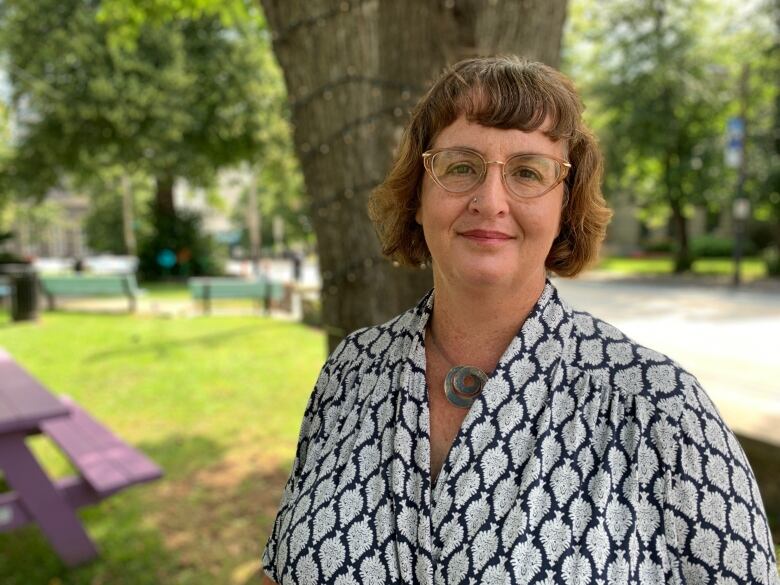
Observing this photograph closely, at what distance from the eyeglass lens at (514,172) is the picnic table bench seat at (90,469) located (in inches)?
132

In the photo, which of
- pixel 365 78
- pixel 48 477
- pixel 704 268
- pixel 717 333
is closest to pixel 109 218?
pixel 704 268

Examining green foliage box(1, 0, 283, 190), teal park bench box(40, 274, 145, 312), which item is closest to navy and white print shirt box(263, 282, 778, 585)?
teal park bench box(40, 274, 145, 312)

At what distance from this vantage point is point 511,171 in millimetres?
1475

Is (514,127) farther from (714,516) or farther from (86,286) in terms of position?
(86,286)

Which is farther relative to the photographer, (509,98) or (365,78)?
(365,78)

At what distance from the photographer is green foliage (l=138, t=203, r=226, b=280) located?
25.6m

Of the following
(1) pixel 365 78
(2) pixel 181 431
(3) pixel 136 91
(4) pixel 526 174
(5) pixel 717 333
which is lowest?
(2) pixel 181 431

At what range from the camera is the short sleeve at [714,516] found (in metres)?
1.26

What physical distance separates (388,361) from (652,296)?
748 inches

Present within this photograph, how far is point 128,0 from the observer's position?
5.64 m

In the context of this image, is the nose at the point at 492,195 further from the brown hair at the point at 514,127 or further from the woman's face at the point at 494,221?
the brown hair at the point at 514,127

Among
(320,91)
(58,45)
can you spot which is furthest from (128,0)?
(58,45)

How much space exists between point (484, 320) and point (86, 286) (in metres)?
15.3

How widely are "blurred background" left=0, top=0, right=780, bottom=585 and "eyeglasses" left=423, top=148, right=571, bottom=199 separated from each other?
4.49ft
